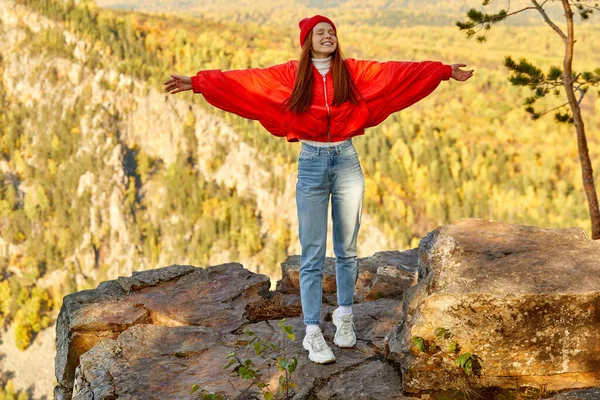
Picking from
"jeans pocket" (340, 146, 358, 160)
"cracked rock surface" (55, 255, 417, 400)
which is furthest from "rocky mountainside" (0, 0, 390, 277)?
"jeans pocket" (340, 146, 358, 160)

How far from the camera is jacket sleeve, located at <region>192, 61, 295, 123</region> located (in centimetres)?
533

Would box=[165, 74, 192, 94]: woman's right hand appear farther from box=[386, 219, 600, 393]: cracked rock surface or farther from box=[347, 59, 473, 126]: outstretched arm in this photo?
box=[386, 219, 600, 393]: cracked rock surface

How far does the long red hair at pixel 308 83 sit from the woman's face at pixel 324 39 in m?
0.06

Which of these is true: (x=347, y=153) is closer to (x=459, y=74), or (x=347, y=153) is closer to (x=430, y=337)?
(x=459, y=74)

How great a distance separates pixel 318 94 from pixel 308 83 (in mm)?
143

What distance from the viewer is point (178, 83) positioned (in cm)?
548

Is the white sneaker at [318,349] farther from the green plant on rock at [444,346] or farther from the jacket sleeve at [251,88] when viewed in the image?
the jacket sleeve at [251,88]

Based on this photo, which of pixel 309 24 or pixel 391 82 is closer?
pixel 309 24

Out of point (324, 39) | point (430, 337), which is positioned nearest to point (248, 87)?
point (324, 39)

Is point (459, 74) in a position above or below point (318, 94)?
above

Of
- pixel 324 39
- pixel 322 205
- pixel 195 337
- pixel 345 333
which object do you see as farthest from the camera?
pixel 195 337

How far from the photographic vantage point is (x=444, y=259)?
5.54m

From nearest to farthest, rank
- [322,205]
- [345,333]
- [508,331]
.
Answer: [508,331] < [322,205] < [345,333]

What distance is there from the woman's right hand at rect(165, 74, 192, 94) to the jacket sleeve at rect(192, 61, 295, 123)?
2.2 inches
